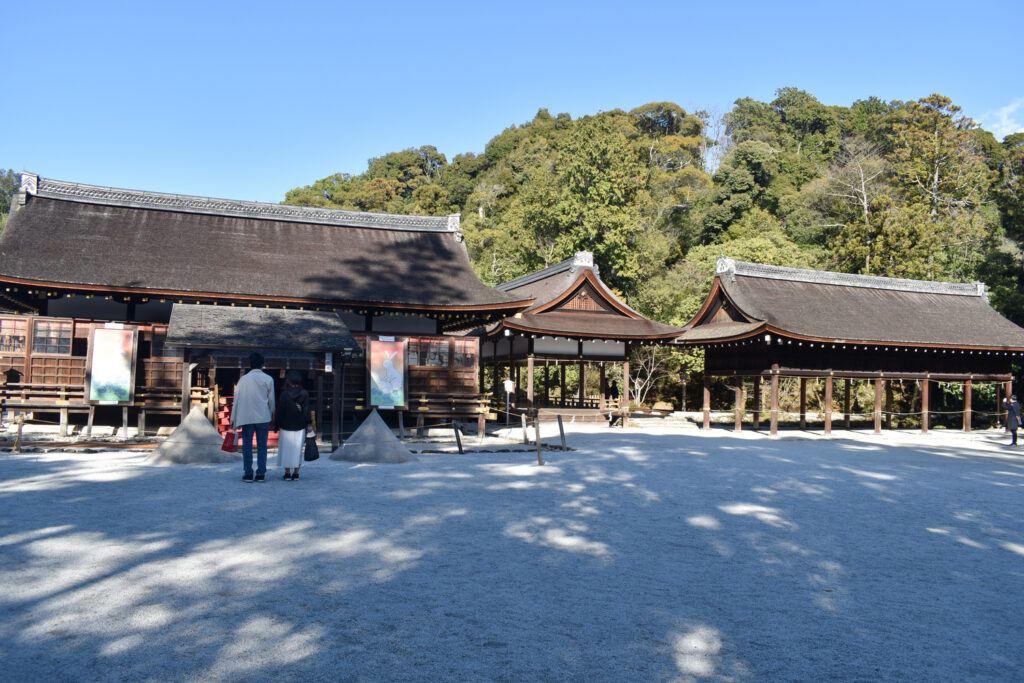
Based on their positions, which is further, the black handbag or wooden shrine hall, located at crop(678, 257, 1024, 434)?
wooden shrine hall, located at crop(678, 257, 1024, 434)

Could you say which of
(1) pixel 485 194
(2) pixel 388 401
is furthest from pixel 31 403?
(1) pixel 485 194

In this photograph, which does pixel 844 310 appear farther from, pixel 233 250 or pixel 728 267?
pixel 233 250

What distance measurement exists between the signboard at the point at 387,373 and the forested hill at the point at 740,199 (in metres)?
20.9

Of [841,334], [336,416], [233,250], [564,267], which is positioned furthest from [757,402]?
[233,250]

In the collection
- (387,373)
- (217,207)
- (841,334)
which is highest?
(217,207)

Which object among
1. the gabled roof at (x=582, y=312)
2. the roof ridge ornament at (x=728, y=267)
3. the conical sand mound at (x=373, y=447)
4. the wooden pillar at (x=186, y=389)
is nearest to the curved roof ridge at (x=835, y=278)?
the roof ridge ornament at (x=728, y=267)

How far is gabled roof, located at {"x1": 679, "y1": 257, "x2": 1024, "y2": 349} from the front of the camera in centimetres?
2603

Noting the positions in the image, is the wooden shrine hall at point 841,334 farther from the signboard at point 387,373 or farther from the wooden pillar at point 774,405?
the signboard at point 387,373

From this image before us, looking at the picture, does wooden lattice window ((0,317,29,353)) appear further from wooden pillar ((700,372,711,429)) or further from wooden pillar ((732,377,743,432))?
wooden pillar ((732,377,743,432))

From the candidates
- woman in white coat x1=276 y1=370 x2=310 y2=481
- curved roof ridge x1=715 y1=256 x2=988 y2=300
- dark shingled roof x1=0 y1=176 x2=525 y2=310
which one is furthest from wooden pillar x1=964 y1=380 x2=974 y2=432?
woman in white coat x1=276 y1=370 x2=310 y2=481

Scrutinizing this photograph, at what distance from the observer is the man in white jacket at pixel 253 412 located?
33.5ft

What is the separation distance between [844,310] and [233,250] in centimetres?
2192

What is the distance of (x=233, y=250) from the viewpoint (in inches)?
831

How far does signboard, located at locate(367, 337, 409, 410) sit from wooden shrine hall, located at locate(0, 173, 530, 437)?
0.27 metres
